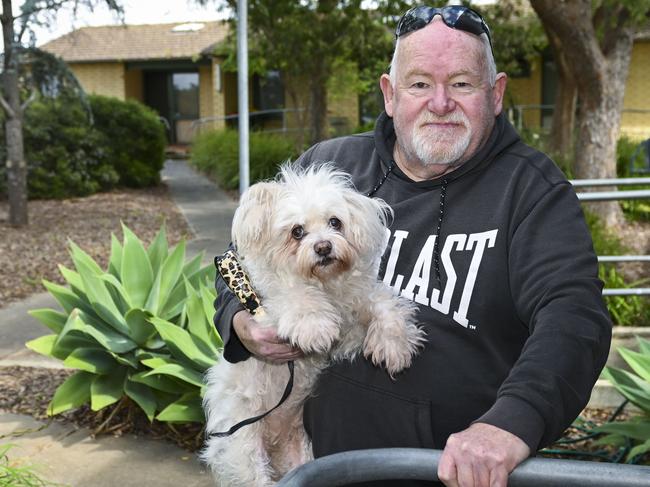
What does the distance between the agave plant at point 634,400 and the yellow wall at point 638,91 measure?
24046 millimetres

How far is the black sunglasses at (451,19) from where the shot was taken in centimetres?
264

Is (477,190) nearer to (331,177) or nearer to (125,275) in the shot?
(331,177)

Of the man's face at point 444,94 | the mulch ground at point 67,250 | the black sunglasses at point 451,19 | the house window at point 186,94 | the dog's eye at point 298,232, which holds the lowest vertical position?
the mulch ground at point 67,250

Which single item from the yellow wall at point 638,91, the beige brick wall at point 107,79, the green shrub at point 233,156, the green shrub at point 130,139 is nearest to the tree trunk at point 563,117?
the green shrub at point 233,156

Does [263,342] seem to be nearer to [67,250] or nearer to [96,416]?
[96,416]

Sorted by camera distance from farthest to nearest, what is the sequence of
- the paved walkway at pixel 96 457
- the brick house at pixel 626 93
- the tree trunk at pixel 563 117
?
the brick house at pixel 626 93 → the tree trunk at pixel 563 117 → the paved walkway at pixel 96 457

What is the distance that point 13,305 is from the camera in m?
8.00

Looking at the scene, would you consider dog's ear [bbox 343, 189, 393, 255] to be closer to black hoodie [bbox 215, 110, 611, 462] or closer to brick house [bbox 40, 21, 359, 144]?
black hoodie [bbox 215, 110, 611, 462]

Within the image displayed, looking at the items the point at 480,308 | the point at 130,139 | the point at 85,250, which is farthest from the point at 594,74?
the point at 130,139

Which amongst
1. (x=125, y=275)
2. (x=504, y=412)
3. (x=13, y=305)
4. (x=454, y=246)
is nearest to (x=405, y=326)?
(x=454, y=246)

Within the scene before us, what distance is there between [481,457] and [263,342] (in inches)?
42.5

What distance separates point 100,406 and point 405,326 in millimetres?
2351

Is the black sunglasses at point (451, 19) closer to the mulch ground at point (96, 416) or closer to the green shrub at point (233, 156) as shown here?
the mulch ground at point (96, 416)

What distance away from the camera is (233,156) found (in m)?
19.4
